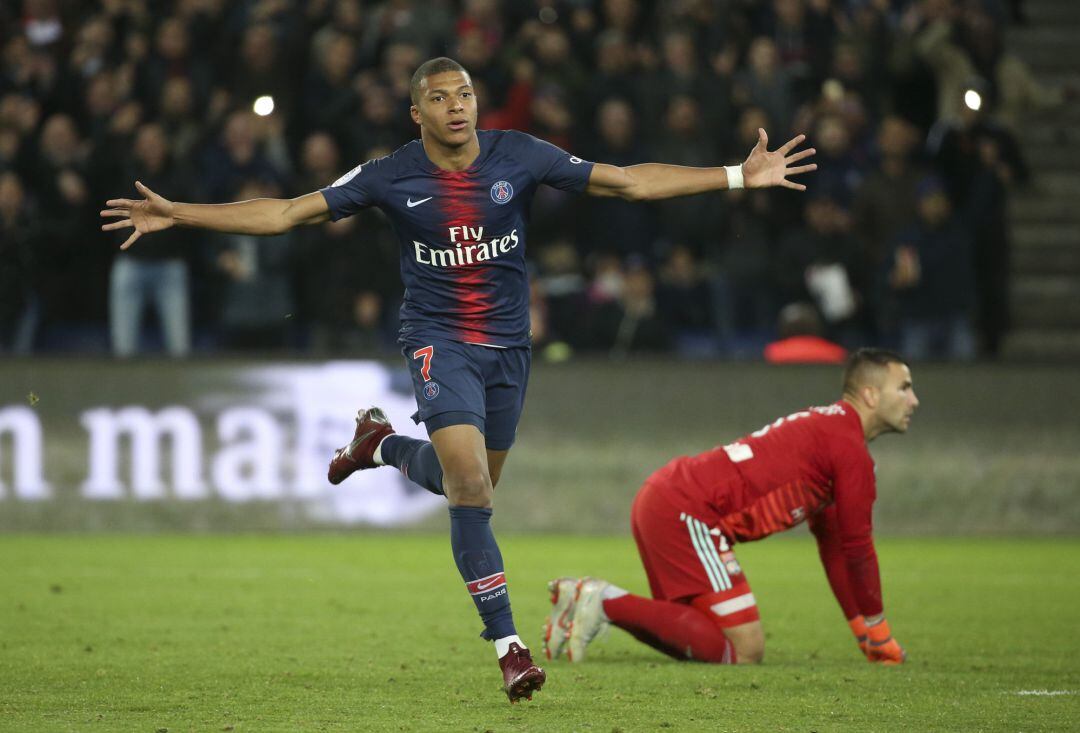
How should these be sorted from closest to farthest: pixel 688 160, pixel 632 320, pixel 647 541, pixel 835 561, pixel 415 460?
pixel 415 460 → pixel 835 561 → pixel 647 541 → pixel 632 320 → pixel 688 160

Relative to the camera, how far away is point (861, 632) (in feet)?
24.1

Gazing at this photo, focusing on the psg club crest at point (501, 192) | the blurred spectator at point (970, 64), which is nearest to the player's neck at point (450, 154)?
the psg club crest at point (501, 192)

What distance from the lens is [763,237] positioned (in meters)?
14.2

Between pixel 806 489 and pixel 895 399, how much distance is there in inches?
21.4

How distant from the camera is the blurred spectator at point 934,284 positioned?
14.1 metres

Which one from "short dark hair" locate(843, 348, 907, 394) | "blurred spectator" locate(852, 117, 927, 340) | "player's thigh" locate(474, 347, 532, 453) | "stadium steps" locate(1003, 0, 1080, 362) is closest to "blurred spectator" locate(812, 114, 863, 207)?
"blurred spectator" locate(852, 117, 927, 340)

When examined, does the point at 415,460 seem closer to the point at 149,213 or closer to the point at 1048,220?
the point at 149,213

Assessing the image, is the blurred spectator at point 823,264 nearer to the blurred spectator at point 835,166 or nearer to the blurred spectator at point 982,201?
the blurred spectator at point 835,166

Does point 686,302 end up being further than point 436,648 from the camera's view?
Yes

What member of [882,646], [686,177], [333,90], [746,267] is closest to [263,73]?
[333,90]

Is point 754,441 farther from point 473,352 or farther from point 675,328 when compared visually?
point 675,328

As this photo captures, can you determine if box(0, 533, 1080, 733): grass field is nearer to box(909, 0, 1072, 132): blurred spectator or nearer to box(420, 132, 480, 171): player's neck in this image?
box(420, 132, 480, 171): player's neck

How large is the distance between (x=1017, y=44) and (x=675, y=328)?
19.9 feet

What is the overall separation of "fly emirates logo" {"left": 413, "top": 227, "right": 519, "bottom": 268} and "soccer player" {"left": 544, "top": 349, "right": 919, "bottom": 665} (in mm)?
1472
